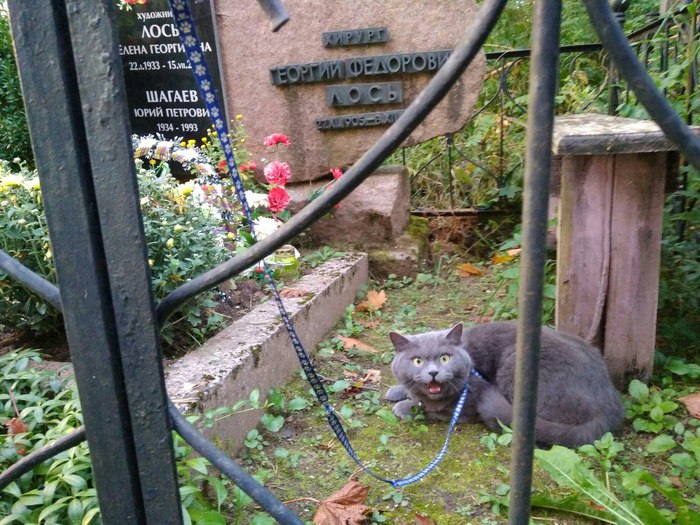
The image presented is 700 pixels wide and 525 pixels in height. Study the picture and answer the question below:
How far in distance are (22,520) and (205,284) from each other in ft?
3.76

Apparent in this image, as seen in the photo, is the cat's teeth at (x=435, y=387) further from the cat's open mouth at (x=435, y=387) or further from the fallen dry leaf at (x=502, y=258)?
the fallen dry leaf at (x=502, y=258)

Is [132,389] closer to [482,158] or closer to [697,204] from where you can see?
[697,204]

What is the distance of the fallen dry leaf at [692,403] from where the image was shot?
87.6 inches

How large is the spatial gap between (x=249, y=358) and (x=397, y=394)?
0.73 m

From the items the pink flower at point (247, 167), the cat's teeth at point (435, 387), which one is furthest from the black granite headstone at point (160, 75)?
the cat's teeth at point (435, 387)

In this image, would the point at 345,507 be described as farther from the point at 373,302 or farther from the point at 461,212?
the point at 461,212

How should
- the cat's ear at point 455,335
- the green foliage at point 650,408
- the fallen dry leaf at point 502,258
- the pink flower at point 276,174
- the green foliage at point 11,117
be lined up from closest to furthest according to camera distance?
the green foliage at point 650,408 → the cat's ear at point 455,335 → the pink flower at point 276,174 → the fallen dry leaf at point 502,258 → the green foliage at point 11,117

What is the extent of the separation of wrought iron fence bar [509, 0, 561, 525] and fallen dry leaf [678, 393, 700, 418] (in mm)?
1962

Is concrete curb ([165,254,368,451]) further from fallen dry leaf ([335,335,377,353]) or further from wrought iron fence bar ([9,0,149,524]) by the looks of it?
wrought iron fence bar ([9,0,149,524])

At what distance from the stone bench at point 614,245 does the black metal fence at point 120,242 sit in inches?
69.8

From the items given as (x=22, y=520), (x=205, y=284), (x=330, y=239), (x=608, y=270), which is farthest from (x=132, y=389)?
(x=330, y=239)

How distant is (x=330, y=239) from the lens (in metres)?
4.31

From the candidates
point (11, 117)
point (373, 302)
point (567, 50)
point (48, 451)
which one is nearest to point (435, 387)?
point (373, 302)

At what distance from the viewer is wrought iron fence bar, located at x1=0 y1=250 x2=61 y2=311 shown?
33.8 inches
